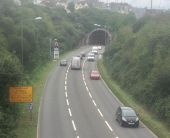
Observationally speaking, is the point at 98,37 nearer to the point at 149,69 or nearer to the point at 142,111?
the point at 149,69

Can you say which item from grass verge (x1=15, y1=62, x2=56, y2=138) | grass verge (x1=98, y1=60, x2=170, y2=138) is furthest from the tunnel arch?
grass verge (x1=15, y1=62, x2=56, y2=138)

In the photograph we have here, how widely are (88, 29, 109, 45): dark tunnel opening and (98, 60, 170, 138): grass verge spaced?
92408 millimetres

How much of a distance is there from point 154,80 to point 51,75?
32.1 metres

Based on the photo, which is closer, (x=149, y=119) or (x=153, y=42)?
(x=149, y=119)

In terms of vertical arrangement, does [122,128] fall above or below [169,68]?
below

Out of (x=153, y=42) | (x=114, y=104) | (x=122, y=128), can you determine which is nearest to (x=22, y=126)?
(x=122, y=128)

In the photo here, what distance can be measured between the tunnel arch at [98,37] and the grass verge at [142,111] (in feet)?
288

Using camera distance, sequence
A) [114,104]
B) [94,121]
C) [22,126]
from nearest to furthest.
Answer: [22,126], [94,121], [114,104]

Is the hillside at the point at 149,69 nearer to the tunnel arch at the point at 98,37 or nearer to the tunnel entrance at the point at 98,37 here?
the tunnel arch at the point at 98,37

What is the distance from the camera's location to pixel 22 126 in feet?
153

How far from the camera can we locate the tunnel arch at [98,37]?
566 feet

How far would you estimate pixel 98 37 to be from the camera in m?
183

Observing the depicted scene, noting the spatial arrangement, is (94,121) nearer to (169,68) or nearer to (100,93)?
(169,68)

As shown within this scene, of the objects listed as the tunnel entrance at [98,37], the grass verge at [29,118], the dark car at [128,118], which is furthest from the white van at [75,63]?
the tunnel entrance at [98,37]
